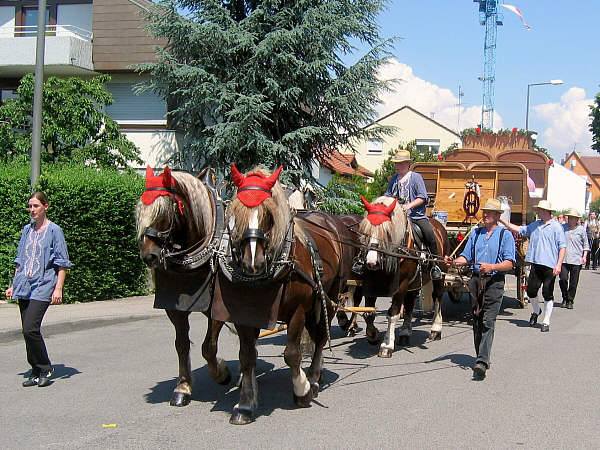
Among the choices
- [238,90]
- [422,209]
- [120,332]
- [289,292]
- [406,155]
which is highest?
[238,90]

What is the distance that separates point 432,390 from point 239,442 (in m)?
2.54

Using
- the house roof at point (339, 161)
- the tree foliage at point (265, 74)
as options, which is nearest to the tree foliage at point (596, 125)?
the house roof at point (339, 161)

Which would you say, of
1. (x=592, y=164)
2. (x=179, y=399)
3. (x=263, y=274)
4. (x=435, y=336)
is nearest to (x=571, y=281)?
(x=435, y=336)

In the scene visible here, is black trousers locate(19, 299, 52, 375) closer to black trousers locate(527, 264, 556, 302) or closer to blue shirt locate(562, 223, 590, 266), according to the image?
black trousers locate(527, 264, 556, 302)

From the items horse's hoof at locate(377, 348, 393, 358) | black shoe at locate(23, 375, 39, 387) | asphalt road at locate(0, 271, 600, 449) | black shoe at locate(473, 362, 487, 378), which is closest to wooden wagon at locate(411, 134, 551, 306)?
asphalt road at locate(0, 271, 600, 449)

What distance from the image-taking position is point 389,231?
25.5ft

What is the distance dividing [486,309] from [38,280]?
4.90 m

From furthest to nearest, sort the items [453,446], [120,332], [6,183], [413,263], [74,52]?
[74,52]
[6,183]
[120,332]
[413,263]
[453,446]

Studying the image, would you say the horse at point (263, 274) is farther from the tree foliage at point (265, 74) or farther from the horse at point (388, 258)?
the tree foliage at point (265, 74)

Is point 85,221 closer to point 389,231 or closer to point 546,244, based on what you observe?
point 389,231

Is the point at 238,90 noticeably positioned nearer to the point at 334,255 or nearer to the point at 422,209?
the point at 422,209

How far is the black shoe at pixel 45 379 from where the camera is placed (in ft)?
22.2

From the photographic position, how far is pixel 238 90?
1650 cm

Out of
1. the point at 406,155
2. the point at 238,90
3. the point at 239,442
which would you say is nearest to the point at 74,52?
the point at 238,90
